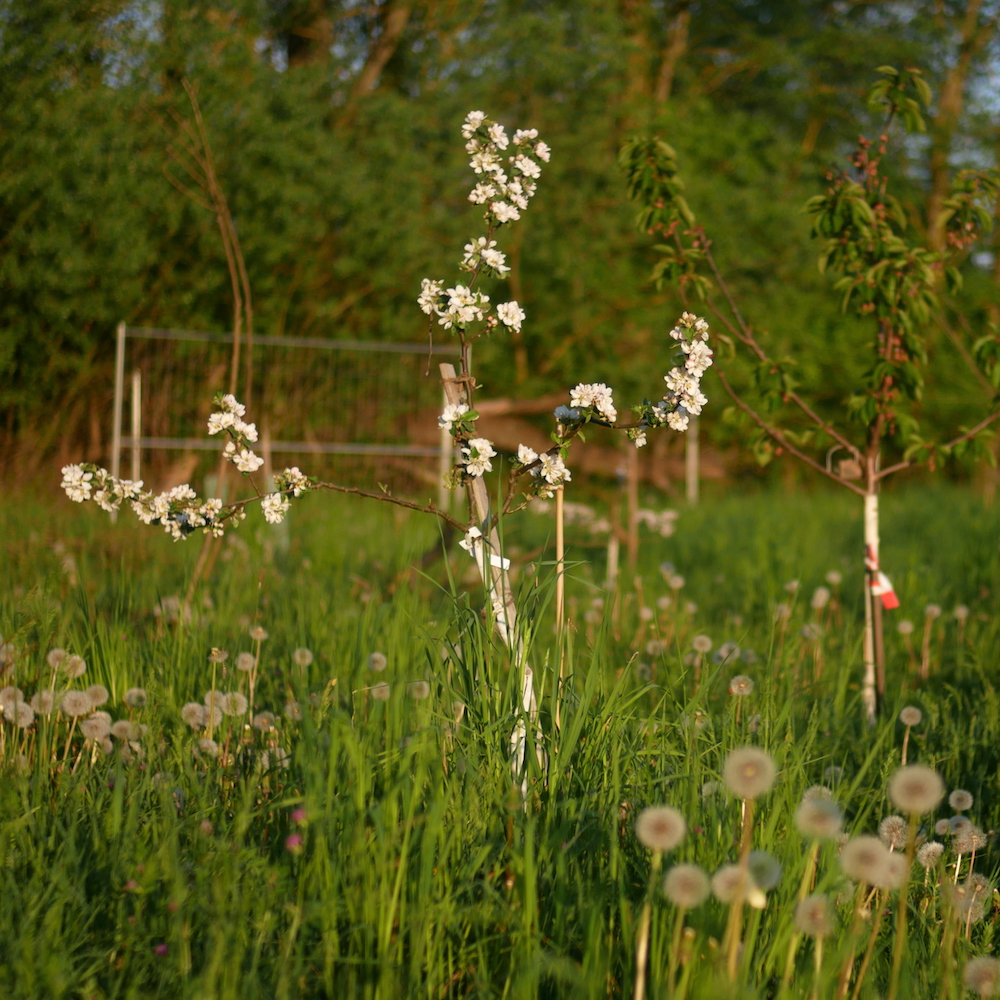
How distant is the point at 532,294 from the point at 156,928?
1620 cm

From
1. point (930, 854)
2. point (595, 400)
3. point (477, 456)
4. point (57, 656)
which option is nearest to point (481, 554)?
point (477, 456)

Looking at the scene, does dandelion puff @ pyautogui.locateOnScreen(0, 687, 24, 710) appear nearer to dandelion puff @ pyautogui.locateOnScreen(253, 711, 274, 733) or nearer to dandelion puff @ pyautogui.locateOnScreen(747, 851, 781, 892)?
dandelion puff @ pyautogui.locateOnScreen(253, 711, 274, 733)

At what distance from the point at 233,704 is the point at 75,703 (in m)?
0.39

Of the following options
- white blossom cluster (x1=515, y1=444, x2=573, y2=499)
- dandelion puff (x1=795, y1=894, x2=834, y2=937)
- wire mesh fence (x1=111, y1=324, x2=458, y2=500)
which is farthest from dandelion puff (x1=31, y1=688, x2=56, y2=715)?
wire mesh fence (x1=111, y1=324, x2=458, y2=500)

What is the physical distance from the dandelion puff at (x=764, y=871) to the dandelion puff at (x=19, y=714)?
5.70 ft

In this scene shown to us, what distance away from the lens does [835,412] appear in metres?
21.1

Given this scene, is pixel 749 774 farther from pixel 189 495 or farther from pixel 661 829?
pixel 189 495

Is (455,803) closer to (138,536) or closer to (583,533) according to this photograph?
(138,536)

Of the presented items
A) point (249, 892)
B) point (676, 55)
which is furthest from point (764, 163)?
point (249, 892)

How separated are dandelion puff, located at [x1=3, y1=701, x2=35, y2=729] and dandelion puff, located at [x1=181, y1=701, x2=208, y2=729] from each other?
349 mm

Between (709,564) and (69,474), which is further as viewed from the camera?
(709,564)

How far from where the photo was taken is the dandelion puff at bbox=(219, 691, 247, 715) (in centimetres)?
266

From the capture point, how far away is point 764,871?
142 centimetres

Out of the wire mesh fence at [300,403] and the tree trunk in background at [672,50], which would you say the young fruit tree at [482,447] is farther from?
the tree trunk in background at [672,50]
